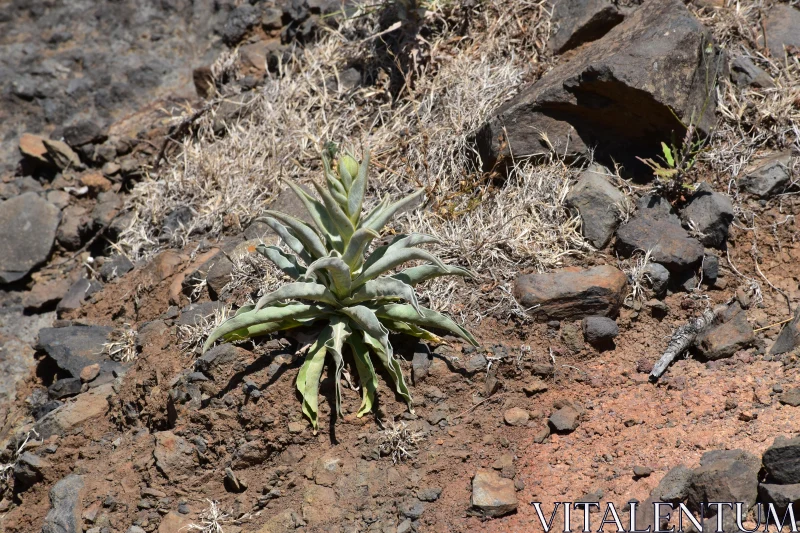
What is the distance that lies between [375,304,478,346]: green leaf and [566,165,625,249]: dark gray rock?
3.46ft

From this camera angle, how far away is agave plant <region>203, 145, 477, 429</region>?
3182 millimetres

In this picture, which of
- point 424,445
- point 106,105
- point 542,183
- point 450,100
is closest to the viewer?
point 424,445

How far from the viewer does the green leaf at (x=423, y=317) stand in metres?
3.28

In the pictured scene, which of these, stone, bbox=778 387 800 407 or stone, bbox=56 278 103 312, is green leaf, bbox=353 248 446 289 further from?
stone, bbox=56 278 103 312

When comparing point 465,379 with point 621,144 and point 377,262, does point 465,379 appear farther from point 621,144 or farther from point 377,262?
point 621,144

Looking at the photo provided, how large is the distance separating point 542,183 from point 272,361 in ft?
6.06

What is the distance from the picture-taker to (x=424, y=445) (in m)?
3.21

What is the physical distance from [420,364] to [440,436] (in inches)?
13.2

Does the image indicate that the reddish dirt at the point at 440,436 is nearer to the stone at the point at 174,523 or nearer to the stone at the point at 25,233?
the stone at the point at 174,523

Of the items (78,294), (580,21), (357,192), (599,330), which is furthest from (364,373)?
(580,21)

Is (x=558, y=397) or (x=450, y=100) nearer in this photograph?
(x=558, y=397)

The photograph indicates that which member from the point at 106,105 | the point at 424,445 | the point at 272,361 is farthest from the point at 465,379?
the point at 106,105

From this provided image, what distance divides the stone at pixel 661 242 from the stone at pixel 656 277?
0.05m

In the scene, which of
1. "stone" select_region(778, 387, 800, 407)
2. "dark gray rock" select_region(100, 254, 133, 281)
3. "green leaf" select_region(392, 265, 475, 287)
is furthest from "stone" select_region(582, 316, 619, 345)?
"dark gray rock" select_region(100, 254, 133, 281)
